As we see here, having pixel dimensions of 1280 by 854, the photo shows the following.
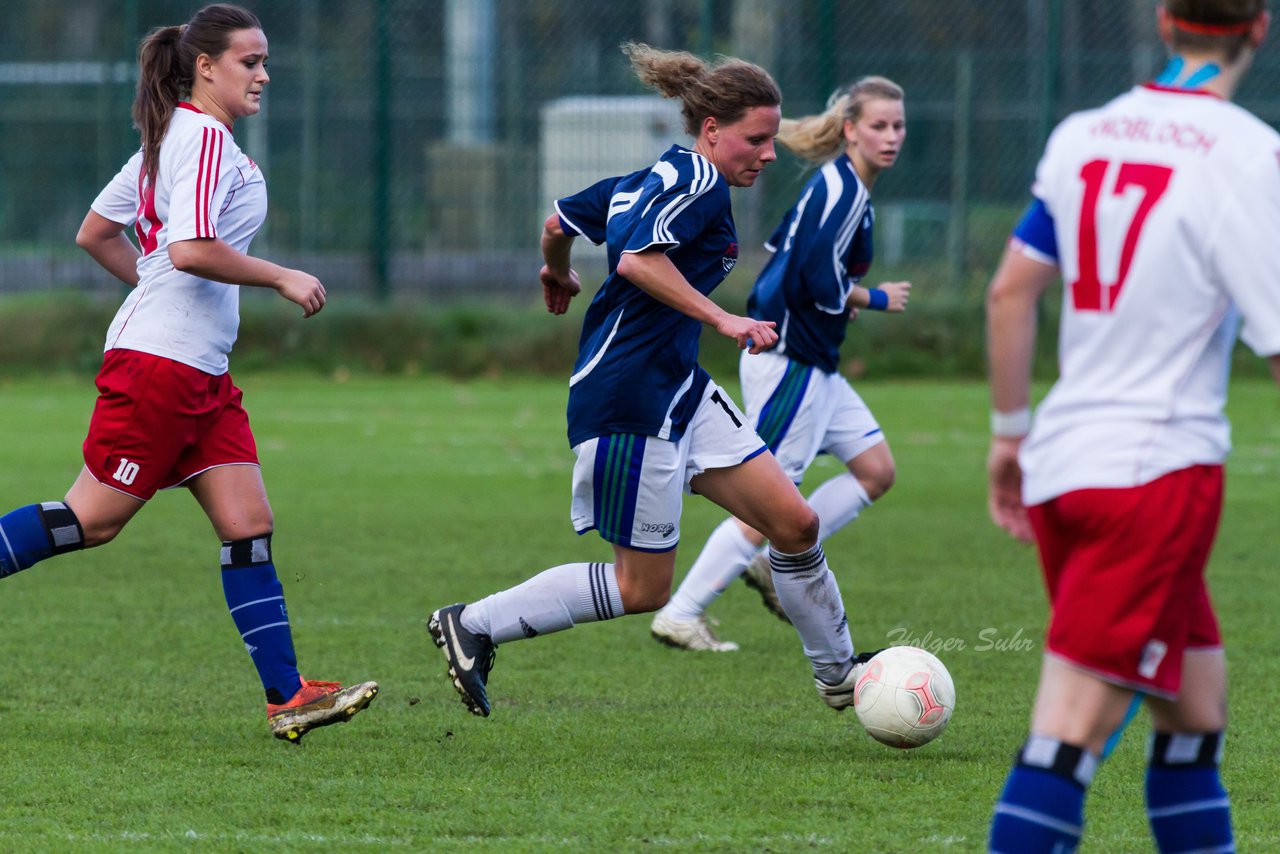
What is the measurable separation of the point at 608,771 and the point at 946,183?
13250 mm

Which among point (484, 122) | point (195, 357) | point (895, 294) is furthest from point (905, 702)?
point (484, 122)

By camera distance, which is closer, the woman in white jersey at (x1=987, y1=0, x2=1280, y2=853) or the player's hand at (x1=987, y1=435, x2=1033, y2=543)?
the woman in white jersey at (x1=987, y1=0, x2=1280, y2=853)

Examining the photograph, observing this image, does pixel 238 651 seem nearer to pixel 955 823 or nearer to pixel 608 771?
pixel 608 771

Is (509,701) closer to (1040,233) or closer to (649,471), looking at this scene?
(649,471)

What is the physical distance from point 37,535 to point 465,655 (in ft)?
3.98

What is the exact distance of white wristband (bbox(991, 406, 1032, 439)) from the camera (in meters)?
2.96

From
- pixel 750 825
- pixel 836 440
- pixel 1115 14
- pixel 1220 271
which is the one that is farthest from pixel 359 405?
pixel 1220 271

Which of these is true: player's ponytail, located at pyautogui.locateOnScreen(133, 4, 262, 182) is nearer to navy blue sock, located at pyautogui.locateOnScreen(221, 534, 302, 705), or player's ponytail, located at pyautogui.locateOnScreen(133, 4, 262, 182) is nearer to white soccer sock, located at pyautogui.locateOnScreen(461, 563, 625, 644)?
navy blue sock, located at pyautogui.locateOnScreen(221, 534, 302, 705)

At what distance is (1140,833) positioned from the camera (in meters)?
3.95

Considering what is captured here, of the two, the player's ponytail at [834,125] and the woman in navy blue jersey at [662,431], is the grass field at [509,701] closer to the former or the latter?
the woman in navy blue jersey at [662,431]

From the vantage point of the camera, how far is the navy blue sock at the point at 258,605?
4.80 meters

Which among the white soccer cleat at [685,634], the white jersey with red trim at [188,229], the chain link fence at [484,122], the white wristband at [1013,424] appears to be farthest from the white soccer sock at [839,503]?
the chain link fence at [484,122]

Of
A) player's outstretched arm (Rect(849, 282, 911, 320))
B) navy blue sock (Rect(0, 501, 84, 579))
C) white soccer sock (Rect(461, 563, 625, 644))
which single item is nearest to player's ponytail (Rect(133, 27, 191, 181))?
navy blue sock (Rect(0, 501, 84, 579))

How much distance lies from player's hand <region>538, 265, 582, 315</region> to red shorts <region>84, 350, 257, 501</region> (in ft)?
3.53
